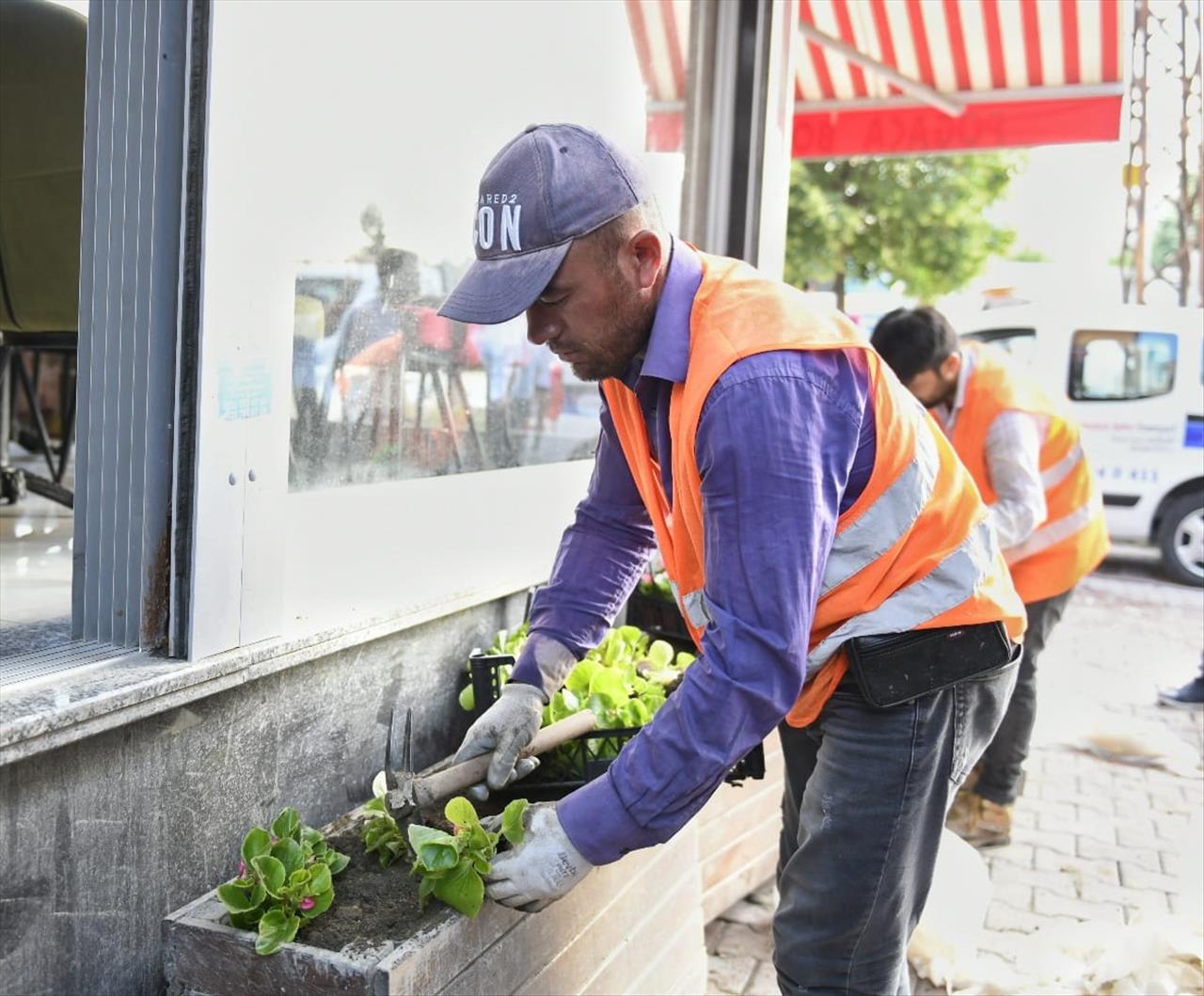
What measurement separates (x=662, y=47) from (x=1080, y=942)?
3.47 m

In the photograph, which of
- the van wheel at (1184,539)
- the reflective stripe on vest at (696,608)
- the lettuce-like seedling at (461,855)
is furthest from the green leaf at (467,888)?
the van wheel at (1184,539)

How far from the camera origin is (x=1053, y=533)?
4.44 meters

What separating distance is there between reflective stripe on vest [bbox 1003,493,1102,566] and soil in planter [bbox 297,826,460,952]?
2.81 meters

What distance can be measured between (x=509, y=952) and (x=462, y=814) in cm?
31

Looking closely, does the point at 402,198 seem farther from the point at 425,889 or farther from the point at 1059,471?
the point at 1059,471

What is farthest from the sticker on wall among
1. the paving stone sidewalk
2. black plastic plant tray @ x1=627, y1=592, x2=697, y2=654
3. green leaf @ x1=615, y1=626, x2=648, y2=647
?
the paving stone sidewalk

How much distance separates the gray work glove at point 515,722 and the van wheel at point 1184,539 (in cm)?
983

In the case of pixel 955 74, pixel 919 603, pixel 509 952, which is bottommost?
pixel 509 952

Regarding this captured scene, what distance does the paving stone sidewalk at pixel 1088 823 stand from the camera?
3787mm

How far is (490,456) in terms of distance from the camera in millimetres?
3658

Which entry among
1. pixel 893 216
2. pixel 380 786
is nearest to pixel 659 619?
pixel 380 786

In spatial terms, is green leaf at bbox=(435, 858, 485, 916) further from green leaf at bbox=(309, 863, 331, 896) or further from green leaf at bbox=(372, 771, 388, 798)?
green leaf at bbox=(372, 771, 388, 798)

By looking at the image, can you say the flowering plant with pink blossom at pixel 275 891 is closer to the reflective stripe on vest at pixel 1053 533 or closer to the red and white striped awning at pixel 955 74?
the reflective stripe on vest at pixel 1053 533

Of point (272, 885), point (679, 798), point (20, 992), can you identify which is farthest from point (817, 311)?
point (20, 992)
